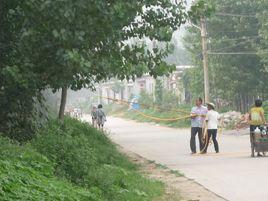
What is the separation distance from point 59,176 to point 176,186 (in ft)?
9.71

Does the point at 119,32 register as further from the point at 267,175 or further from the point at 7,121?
the point at 267,175

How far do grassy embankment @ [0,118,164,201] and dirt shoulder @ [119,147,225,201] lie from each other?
27 cm

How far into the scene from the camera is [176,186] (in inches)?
438

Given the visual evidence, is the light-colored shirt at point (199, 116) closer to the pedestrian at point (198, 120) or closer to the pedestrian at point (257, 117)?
the pedestrian at point (198, 120)

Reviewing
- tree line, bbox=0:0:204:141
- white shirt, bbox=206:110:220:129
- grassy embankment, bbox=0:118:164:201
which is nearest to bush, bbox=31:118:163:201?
grassy embankment, bbox=0:118:164:201

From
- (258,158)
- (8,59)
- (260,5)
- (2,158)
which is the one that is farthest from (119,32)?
(260,5)

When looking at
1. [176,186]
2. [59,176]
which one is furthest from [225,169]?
[59,176]

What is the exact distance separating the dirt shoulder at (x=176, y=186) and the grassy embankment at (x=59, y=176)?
0.27 m

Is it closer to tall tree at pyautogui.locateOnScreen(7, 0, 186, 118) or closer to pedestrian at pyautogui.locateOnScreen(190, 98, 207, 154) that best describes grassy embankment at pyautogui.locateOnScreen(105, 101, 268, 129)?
pedestrian at pyautogui.locateOnScreen(190, 98, 207, 154)

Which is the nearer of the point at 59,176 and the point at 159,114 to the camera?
the point at 59,176

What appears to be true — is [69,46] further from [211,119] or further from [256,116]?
[211,119]

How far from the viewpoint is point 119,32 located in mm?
11062

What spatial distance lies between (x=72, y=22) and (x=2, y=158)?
2.99m

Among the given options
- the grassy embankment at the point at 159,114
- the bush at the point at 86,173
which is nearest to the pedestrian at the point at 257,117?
the bush at the point at 86,173
